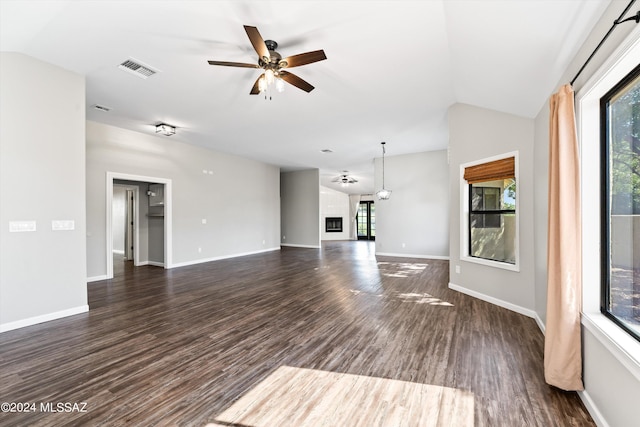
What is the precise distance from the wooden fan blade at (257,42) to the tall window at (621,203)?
257 centimetres

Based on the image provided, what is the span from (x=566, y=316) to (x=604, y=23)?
77.1 inches

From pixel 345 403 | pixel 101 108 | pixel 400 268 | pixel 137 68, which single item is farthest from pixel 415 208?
pixel 101 108

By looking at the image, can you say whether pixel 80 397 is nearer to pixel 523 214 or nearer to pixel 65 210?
pixel 65 210

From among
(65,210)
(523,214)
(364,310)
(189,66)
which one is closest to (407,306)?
(364,310)

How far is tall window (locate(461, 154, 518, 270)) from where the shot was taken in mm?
3779

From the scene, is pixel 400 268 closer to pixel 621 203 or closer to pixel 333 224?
pixel 621 203

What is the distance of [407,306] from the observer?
3.79 metres

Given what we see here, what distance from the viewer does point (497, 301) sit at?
378 cm

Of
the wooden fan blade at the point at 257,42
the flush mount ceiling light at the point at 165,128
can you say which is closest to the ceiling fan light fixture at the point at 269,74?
the wooden fan blade at the point at 257,42

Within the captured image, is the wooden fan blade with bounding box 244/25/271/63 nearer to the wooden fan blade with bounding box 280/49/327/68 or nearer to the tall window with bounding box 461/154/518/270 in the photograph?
the wooden fan blade with bounding box 280/49/327/68

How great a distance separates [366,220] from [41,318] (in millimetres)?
13400

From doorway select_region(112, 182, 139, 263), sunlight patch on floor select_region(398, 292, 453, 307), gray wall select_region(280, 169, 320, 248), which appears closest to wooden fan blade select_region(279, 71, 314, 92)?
sunlight patch on floor select_region(398, 292, 453, 307)

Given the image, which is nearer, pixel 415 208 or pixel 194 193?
pixel 194 193

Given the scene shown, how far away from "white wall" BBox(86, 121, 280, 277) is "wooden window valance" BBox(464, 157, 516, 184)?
6.42 metres
